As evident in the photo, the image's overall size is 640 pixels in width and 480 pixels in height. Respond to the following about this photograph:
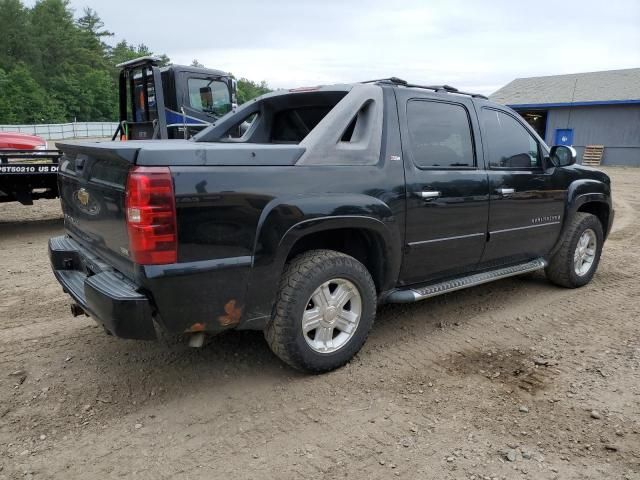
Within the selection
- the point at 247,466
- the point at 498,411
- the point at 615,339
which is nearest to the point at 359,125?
the point at 498,411

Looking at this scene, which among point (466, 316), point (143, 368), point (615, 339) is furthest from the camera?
point (466, 316)

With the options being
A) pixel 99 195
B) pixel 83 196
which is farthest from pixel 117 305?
pixel 83 196

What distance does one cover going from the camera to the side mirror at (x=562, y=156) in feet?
16.6

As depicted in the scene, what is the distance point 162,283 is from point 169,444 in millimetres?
864

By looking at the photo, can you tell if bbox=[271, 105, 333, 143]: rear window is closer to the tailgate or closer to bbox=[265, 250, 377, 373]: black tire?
bbox=[265, 250, 377, 373]: black tire

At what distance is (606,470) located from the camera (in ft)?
8.79

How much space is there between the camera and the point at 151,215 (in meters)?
2.78

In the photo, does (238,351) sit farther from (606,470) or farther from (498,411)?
(606,470)

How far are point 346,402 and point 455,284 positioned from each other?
59.5 inches

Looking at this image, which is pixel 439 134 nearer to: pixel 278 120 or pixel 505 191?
pixel 505 191

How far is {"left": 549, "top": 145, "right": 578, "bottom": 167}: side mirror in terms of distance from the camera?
506cm

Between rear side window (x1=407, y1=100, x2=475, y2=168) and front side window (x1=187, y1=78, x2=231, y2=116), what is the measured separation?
6.77 metres

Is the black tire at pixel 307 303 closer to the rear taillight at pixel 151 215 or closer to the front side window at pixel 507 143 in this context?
the rear taillight at pixel 151 215

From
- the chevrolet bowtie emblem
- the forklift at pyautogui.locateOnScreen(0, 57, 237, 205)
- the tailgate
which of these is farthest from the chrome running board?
the forklift at pyautogui.locateOnScreen(0, 57, 237, 205)
